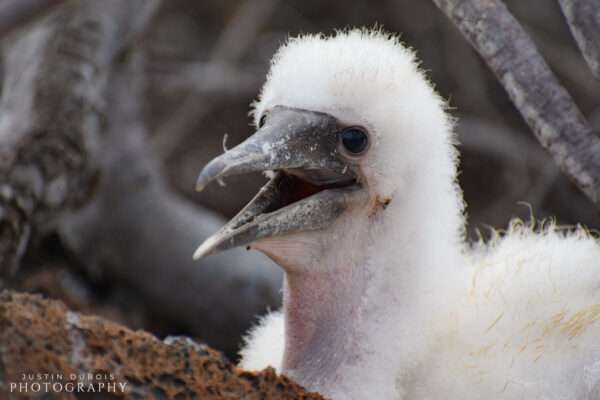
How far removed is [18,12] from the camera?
6.48 ft

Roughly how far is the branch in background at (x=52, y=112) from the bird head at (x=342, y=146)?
1.13 m

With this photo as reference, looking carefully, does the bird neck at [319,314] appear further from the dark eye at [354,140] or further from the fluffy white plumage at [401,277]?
the dark eye at [354,140]

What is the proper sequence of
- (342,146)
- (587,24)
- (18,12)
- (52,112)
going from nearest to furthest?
(18,12) → (587,24) → (342,146) → (52,112)

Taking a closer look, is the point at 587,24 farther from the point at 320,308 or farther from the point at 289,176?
the point at 320,308

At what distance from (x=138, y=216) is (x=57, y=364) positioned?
2.69 meters

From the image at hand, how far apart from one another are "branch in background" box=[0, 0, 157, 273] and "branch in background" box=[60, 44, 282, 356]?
0.66m

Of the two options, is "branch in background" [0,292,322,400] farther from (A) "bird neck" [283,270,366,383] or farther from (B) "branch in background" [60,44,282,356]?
(B) "branch in background" [60,44,282,356]

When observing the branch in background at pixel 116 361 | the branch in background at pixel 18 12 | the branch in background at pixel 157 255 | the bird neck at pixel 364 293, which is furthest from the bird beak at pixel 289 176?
the branch in background at pixel 157 255

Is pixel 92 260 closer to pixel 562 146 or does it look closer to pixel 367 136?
pixel 367 136

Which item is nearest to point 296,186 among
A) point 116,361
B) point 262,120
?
point 262,120

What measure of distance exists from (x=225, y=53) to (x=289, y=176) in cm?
396

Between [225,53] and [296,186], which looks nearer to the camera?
[296,186]

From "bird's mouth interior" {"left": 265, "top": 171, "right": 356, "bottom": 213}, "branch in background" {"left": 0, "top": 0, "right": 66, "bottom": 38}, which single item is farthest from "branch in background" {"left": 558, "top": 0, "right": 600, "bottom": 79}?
"branch in background" {"left": 0, "top": 0, "right": 66, "bottom": 38}

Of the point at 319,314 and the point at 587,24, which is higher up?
the point at 587,24
